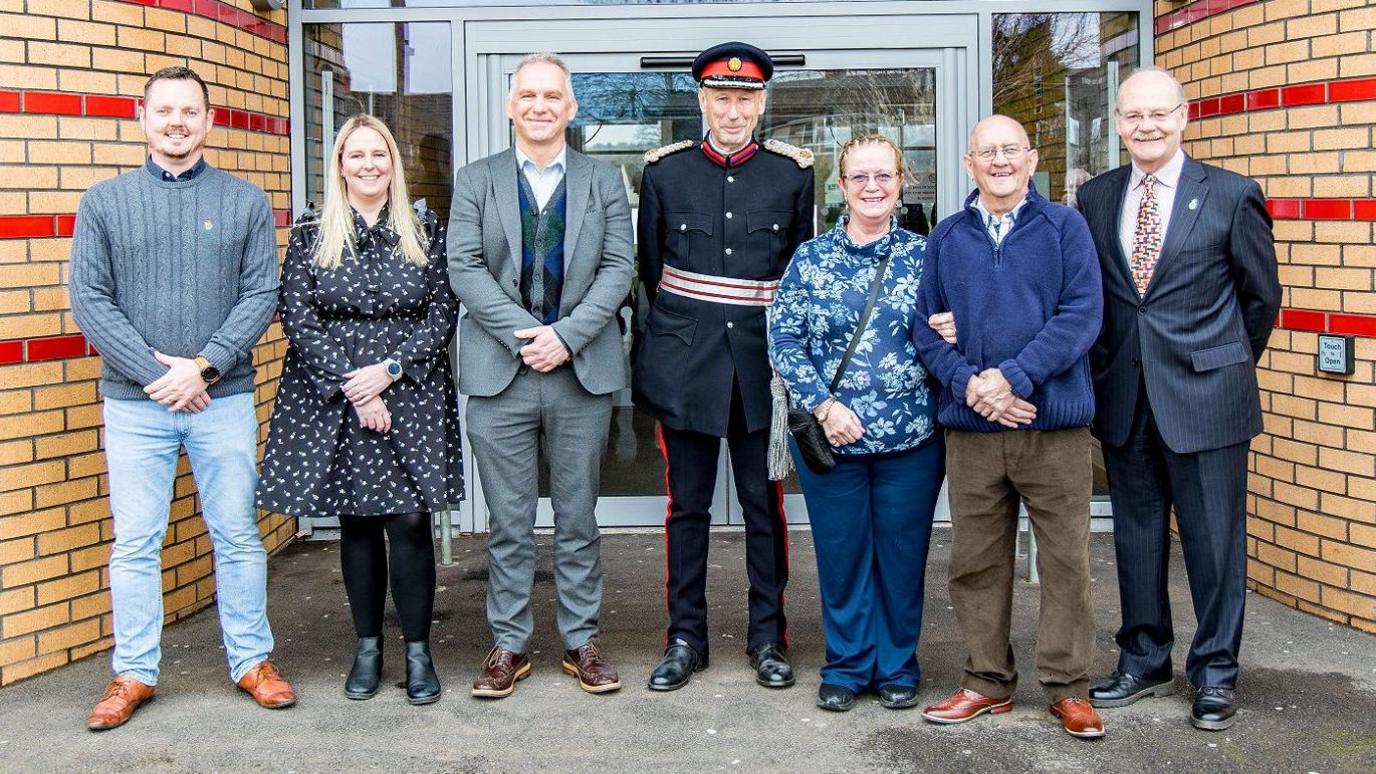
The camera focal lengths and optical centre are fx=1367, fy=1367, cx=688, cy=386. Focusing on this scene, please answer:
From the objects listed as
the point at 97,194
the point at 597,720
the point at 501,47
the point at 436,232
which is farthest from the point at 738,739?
the point at 501,47

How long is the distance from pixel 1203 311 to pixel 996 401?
0.74 metres

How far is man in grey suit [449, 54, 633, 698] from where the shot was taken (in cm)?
416

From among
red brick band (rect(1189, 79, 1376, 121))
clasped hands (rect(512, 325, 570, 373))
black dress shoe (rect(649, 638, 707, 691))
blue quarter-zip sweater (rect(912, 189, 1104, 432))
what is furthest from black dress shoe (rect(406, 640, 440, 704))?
A: red brick band (rect(1189, 79, 1376, 121))

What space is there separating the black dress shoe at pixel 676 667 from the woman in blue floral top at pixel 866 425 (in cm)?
45

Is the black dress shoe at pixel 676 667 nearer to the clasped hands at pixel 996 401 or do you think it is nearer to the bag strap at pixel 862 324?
the bag strap at pixel 862 324

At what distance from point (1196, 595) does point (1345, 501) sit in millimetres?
1187

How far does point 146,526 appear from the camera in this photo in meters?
4.10

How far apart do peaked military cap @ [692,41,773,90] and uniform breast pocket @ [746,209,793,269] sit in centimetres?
40

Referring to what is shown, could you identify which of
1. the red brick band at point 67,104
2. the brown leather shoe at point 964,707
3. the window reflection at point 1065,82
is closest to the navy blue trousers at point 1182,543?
the brown leather shoe at point 964,707

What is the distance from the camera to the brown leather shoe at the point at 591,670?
13.9 feet

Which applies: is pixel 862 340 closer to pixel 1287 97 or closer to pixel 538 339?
pixel 538 339

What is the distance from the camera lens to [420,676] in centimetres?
418

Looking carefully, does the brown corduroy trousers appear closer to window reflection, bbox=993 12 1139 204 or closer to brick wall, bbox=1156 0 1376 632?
brick wall, bbox=1156 0 1376 632

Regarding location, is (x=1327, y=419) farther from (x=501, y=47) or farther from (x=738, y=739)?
(x=501, y=47)
